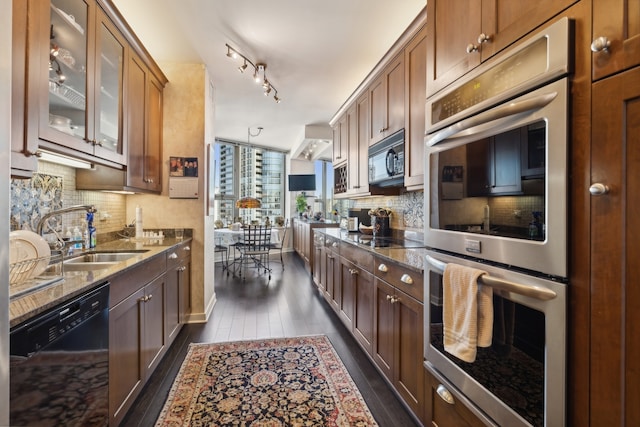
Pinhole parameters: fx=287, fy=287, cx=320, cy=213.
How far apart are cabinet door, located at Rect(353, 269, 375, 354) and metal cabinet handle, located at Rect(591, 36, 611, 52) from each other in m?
1.72

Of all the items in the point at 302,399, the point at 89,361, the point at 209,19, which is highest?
the point at 209,19

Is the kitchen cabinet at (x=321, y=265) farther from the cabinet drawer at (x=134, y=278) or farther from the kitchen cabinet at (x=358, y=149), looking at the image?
the cabinet drawer at (x=134, y=278)

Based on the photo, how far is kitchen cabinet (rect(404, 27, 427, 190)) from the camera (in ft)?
6.90

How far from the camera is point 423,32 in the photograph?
208cm

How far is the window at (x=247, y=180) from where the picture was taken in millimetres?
7480

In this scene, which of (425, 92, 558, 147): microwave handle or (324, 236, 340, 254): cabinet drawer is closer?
(425, 92, 558, 147): microwave handle

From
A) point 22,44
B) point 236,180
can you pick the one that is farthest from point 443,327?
point 236,180

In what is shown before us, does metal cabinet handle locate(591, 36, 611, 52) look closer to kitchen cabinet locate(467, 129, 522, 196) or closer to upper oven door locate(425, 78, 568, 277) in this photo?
upper oven door locate(425, 78, 568, 277)

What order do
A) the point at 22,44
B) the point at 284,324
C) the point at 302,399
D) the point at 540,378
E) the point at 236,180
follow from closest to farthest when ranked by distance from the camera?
the point at 540,378, the point at 22,44, the point at 302,399, the point at 284,324, the point at 236,180

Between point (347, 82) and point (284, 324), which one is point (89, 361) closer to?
point (284, 324)

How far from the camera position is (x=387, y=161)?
2641mm

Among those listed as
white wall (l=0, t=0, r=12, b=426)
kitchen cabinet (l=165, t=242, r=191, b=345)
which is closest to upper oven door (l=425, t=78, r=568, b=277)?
white wall (l=0, t=0, r=12, b=426)

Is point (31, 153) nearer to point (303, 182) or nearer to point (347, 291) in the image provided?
point (347, 291)

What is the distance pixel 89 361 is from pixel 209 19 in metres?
2.60
